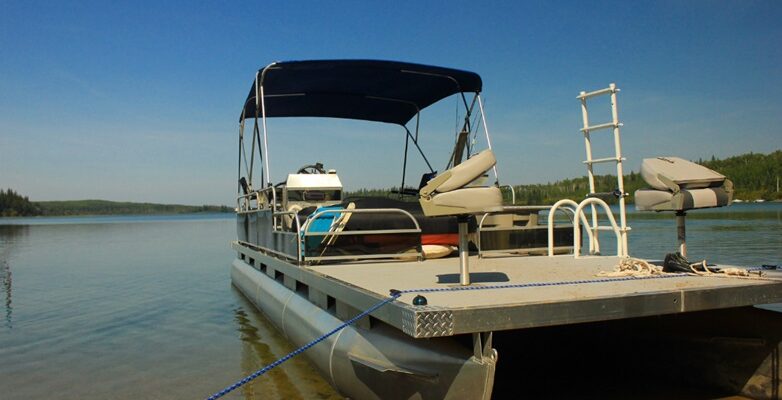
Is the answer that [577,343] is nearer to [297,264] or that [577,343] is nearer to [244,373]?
[297,264]

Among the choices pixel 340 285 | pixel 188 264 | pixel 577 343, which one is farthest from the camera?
pixel 188 264

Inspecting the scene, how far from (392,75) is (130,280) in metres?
8.49

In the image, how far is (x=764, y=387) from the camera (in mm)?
3938

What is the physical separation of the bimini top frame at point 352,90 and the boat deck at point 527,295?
2.20 meters

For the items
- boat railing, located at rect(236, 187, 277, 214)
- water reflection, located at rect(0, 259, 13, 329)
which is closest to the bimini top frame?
boat railing, located at rect(236, 187, 277, 214)

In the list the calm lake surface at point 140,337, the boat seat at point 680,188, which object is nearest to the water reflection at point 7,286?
the calm lake surface at point 140,337

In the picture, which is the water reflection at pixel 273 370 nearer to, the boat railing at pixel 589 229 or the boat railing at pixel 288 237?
the boat railing at pixel 288 237

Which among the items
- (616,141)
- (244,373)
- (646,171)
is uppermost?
(616,141)

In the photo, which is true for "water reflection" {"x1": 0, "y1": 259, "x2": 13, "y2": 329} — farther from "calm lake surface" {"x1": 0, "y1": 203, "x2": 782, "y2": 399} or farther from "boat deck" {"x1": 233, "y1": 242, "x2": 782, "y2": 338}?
"boat deck" {"x1": 233, "y1": 242, "x2": 782, "y2": 338}

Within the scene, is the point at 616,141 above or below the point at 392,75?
below

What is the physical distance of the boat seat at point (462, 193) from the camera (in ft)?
11.6

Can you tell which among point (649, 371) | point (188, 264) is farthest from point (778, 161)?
point (649, 371)

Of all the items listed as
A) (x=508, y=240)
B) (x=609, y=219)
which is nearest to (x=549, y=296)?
(x=609, y=219)

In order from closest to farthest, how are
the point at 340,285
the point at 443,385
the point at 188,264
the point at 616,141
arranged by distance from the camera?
the point at 443,385
the point at 340,285
the point at 616,141
the point at 188,264
